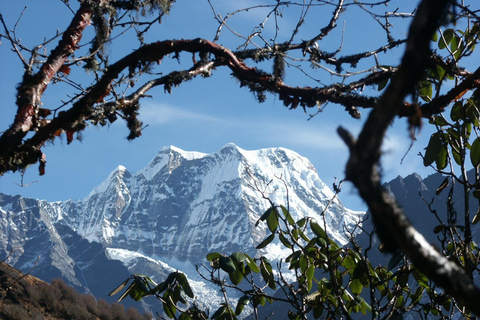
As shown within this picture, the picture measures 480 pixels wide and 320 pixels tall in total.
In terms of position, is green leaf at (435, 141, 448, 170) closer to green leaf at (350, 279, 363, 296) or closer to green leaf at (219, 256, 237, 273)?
green leaf at (350, 279, 363, 296)

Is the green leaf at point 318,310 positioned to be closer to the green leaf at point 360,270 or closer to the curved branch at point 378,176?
the green leaf at point 360,270

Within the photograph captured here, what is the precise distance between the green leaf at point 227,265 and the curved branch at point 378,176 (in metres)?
1.38

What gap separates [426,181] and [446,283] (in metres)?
111

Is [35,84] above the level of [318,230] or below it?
below

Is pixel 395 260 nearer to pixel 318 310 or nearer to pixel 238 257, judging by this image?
pixel 318 310

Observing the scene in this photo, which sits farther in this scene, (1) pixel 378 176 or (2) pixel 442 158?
(2) pixel 442 158

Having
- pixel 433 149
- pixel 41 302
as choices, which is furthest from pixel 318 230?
pixel 41 302

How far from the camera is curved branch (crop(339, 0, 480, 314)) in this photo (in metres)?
0.52

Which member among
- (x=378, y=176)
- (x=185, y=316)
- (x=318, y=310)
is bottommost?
(x=378, y=176)

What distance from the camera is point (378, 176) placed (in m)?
0.53

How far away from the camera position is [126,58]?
1893 millimetres

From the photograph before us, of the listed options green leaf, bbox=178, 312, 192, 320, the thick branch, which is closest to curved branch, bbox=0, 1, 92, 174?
the thick branch

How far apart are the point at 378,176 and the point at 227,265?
145 cm

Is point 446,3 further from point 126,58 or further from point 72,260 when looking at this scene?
point 72,260
